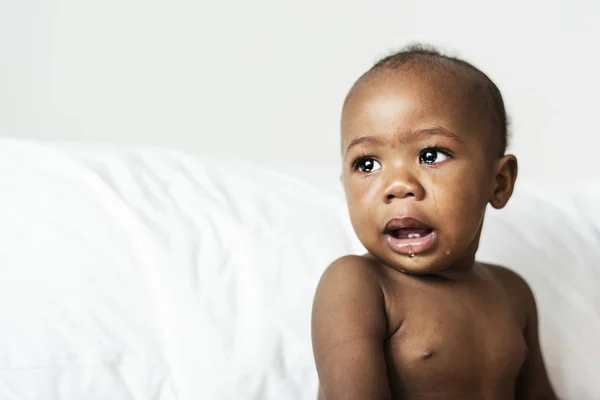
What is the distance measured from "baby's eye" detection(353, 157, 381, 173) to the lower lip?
0.08 meters

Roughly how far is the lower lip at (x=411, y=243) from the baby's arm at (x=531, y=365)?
0.95 feet

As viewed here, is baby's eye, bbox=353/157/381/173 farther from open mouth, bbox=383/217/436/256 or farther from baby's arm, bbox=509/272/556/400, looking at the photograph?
baby's arm, bbox=509/272/556/400

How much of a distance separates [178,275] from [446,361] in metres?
0.39

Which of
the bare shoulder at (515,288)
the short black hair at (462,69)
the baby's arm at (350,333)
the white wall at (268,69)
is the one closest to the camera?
the baby's arm at (350,333)

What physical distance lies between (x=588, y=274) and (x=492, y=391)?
0.48 m

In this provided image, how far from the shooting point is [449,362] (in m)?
1.06

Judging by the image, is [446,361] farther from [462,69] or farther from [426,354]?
[462,69]

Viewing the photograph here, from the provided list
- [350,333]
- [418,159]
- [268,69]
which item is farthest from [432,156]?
[268,69]

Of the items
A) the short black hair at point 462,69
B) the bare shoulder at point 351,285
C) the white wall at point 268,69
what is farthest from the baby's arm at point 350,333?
the white wall at point 268,69

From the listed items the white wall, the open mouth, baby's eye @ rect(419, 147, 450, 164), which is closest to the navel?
the open mouth

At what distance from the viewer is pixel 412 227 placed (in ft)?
3.39

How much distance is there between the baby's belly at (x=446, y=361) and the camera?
1047 mm

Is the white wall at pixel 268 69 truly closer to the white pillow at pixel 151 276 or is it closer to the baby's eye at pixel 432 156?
the white pillow at pixel 151 276

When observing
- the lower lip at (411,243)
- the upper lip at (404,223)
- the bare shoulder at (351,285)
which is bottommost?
the bare shoulder at (351,285)
